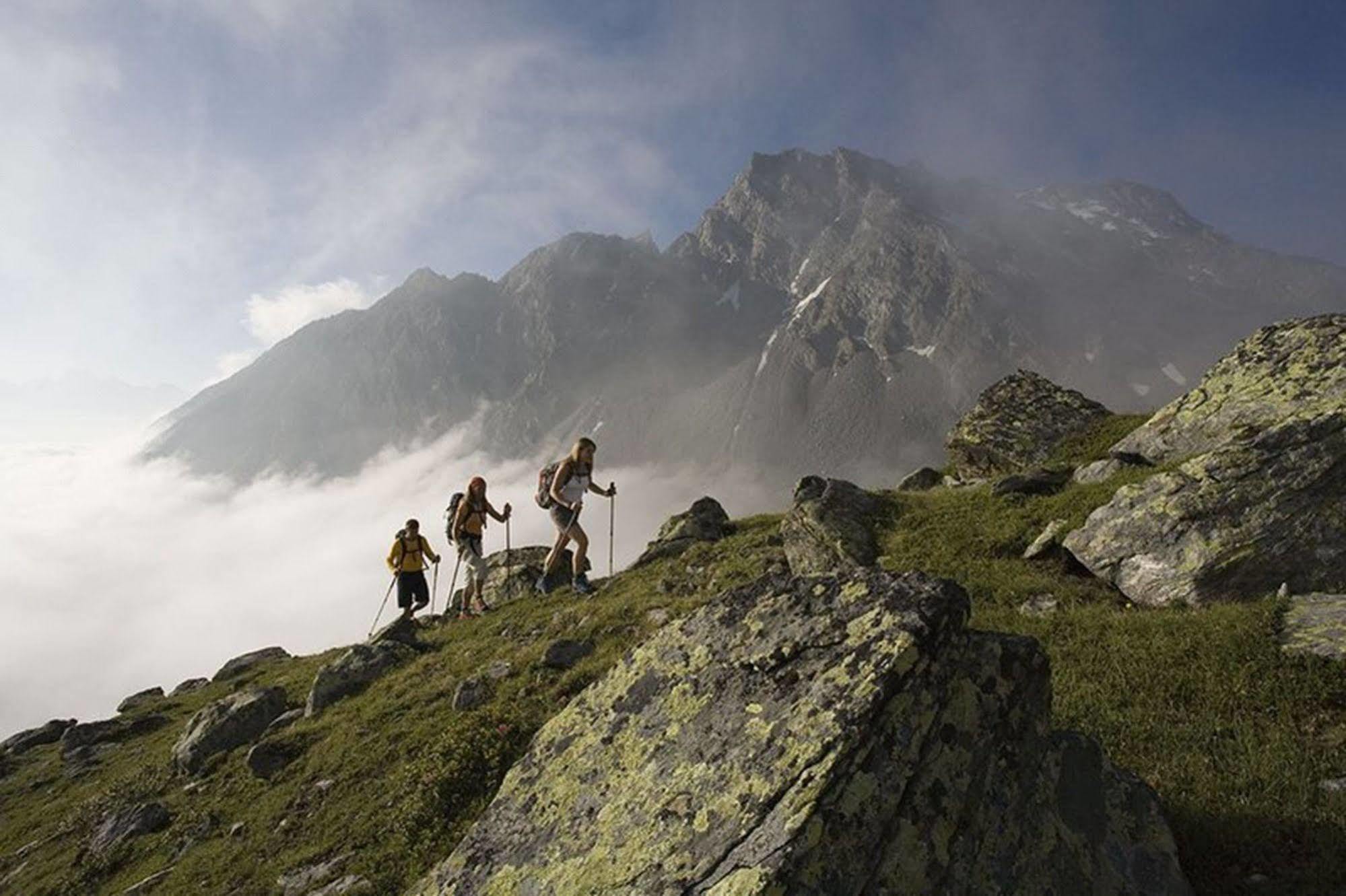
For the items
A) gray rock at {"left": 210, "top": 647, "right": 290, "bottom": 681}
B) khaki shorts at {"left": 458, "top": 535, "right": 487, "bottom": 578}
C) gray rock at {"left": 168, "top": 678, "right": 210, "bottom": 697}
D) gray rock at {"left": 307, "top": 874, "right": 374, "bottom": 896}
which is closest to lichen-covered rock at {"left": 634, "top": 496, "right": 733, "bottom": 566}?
khaki shorts at {"left": 458, "top": 535, "right": 487, "bottom": 578}

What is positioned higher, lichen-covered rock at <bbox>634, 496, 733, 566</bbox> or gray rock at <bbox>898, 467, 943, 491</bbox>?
gray rock at <bbox>898, 467, 943, 491</bbox>

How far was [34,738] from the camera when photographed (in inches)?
1335

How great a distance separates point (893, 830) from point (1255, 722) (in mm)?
7120

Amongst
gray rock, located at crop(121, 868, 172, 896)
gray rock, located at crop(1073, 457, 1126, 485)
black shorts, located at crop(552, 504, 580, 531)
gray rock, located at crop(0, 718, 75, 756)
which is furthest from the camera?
gray rock, located at crop(0, 718, 75, 756)

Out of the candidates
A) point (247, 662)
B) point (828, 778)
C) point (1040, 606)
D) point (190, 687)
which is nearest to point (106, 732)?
point (247, 662)

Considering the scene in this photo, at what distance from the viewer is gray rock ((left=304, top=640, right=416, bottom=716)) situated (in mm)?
19250

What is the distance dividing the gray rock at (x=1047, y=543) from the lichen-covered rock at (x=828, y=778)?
11086mm

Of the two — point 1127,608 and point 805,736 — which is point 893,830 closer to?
point 805,736

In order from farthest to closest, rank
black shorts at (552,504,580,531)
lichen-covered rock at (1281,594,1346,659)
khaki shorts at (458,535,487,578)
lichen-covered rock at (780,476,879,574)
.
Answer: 1. khaki shorts at (458,535,487,578)
2. black shorts at (552,504,580,531)
3. lichen-covered rock at (780,476,879,574)
4. lichen-covered rock at (1281,594,1346,659)

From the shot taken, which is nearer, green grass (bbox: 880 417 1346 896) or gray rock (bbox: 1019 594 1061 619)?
green grass (bbox: 880 417 1346 896)

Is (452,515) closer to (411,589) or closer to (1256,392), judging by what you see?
(411,589)

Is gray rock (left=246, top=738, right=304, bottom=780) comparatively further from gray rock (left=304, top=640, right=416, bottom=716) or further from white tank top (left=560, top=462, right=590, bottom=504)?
white tank top (left=560, top=462, right=590, bottom=504)

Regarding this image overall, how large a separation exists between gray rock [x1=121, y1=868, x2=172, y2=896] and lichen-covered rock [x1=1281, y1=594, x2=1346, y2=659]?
20.0 meters

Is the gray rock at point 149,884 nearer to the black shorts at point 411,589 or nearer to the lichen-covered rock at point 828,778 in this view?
the lichen-covered rock at point 828,778
